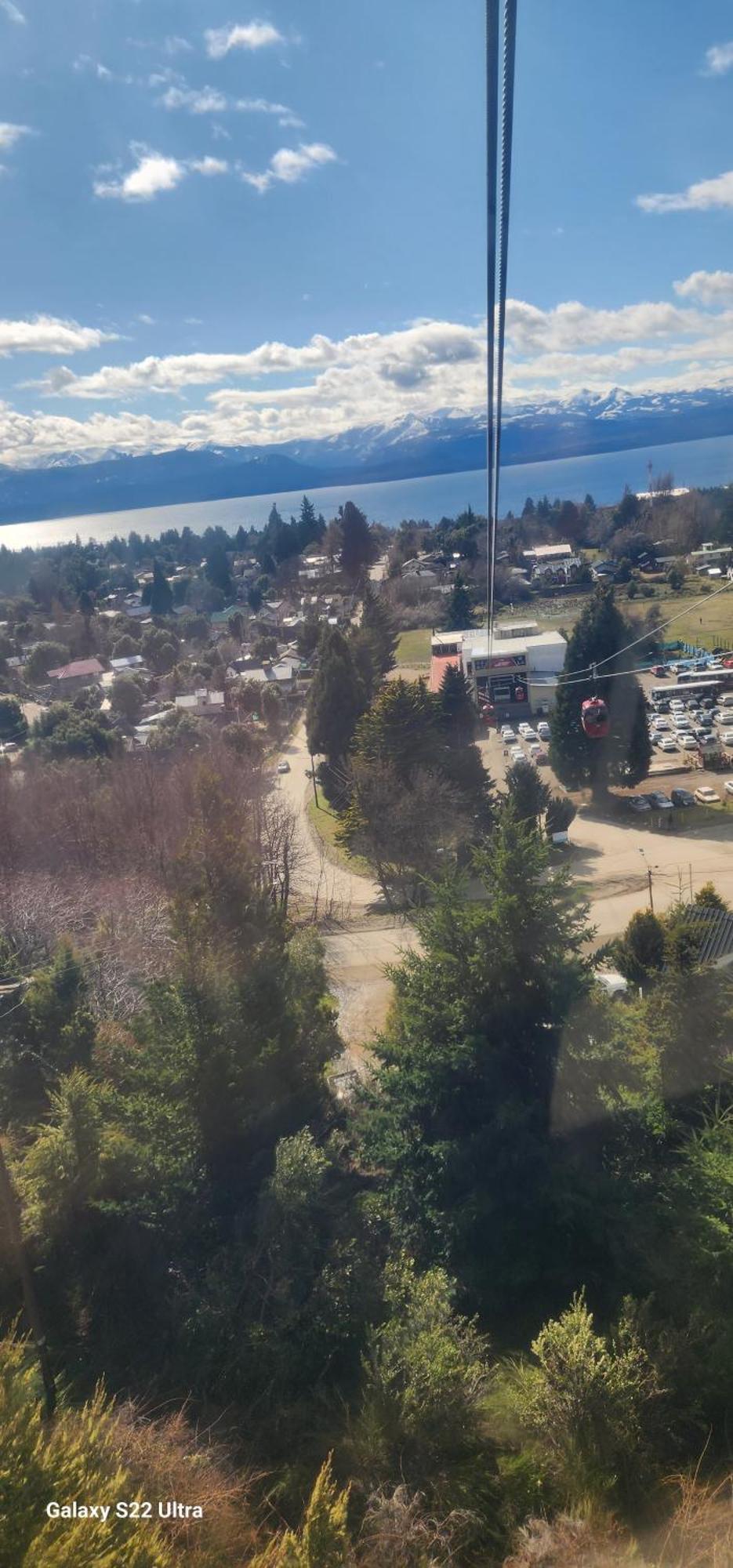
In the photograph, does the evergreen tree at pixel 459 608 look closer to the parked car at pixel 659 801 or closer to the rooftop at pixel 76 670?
the rooftop at pixel 76 670

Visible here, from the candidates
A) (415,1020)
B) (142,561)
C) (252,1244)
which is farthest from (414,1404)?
(142,561)

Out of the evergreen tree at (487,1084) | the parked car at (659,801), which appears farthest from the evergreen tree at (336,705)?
the evergreen tree at (487,1084)

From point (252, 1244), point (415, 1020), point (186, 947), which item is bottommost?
point (252, 1244)

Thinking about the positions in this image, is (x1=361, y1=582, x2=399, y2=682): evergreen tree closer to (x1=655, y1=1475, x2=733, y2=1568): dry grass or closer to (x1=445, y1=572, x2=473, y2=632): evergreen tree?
(x1=445, y1=572, x2=473, y2=632): evergreen tree

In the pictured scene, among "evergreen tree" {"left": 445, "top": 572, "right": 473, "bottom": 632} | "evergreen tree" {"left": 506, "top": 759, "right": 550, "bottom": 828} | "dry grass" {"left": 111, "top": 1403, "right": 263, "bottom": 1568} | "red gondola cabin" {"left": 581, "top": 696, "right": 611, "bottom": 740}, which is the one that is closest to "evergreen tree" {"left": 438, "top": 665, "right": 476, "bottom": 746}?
"evergreen tree" {"left": 506, "top": 759, "right": 550, "bottom": 828}

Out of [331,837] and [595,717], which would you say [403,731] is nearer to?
[331,837]

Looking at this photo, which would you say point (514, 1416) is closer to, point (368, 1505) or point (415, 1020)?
point (368, 1505)
